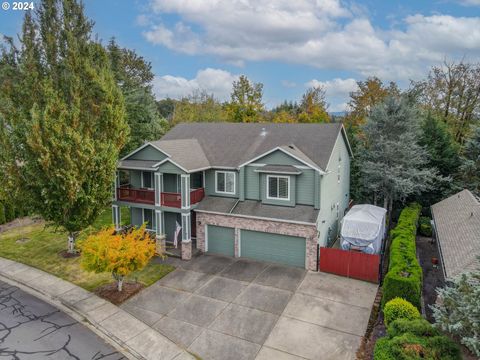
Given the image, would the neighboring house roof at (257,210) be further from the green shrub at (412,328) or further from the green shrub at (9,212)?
the green shrub at (9,212)

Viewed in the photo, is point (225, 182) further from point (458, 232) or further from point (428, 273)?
point (458, 232)

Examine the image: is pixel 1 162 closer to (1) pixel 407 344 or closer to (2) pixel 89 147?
(2) pixel 89 147

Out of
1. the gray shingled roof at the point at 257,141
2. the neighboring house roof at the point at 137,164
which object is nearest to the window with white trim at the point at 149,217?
the neighboring house roof at the point at 137,164

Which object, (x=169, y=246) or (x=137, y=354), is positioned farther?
(x=169, y=246)

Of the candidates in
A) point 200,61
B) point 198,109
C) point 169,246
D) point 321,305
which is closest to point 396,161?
point 321,305

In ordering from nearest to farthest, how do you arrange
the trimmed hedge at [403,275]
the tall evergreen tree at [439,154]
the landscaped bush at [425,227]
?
the trimmed hedge at [403,275] < the landscaped bush at [425,227] < the tall evergreen tree at [439,154]

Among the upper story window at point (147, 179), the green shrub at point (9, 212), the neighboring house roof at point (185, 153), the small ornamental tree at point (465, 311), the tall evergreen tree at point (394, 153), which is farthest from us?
the green shrub at point (9, 212)
